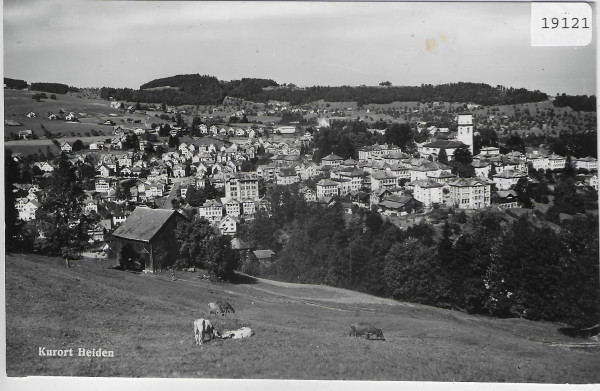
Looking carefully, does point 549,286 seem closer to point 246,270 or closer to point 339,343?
point 339,343

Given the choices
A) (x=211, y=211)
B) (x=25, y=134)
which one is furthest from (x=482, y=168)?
(x=25, y=134)

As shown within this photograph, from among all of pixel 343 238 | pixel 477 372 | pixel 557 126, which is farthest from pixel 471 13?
pixel 477 372

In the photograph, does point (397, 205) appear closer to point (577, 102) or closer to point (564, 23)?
point (577, 102)

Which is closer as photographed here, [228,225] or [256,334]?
[256,334]

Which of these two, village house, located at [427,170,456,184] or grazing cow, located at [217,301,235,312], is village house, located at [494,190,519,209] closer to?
village house, located at [427,170,456,184]

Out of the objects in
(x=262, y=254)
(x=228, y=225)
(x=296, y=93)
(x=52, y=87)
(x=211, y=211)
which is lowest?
(x=262, y=254)
